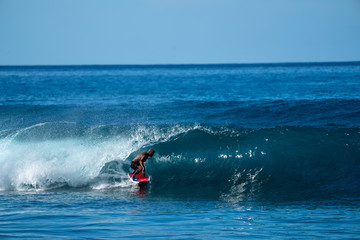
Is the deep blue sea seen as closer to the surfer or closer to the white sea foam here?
the white sea foam

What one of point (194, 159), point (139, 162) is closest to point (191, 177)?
point (194, 159)

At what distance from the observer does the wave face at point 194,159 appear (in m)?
11.8

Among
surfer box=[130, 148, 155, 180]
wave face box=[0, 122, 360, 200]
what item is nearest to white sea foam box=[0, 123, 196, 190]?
wave face box=[0, 122, 360, 200]

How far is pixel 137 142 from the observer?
14555 mm

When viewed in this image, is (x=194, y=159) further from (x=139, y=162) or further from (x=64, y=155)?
(x=64, y=155)

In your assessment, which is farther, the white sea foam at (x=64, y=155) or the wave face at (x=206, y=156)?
the white sea foam at (x=64, y=155)

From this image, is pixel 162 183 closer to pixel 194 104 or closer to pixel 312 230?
pixel 312 230

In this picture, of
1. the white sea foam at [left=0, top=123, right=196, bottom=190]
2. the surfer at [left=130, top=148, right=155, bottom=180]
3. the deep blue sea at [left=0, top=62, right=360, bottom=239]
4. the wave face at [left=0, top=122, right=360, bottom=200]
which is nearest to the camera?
the deep blue sea at [left=0, top=62, right=360, bottom=239]

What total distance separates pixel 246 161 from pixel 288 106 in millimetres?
7769

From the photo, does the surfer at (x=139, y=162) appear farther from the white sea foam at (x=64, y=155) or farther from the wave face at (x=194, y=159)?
the white sea foam at (x=64, y=155)

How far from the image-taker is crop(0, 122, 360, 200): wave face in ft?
38.8

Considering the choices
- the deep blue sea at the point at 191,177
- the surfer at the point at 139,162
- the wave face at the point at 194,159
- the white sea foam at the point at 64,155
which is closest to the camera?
the deep blue sea at the point at 191,177

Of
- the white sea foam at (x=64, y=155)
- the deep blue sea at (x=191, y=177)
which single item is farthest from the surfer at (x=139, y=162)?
the white sea foam at (x=64, y=155)

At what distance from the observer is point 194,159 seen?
14031mm
